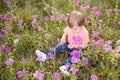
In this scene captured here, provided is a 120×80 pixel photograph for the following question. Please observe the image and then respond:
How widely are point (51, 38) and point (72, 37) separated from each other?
0.58 meters

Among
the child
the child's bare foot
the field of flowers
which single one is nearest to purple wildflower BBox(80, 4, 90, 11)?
the field of flowers

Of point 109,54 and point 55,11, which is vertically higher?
point 55,11

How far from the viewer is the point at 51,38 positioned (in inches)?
169

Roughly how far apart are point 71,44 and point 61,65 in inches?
12.3

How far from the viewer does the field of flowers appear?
12.0ft

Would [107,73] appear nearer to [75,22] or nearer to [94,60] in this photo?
[94,60]

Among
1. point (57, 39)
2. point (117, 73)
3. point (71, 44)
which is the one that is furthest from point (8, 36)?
point (117, 73)

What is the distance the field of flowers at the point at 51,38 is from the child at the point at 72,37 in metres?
0.10

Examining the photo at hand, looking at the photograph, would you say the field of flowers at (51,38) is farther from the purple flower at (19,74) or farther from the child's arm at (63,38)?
the child's arm at (63,38)

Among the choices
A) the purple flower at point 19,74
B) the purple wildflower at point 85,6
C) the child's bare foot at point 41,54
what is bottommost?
the purple flower at point 19,74

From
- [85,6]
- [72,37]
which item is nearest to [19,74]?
[72,37]

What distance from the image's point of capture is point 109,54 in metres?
3.63

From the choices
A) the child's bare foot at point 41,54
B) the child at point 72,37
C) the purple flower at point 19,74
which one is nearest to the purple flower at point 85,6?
the child at point 72,37

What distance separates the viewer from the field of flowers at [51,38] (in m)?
3.64
